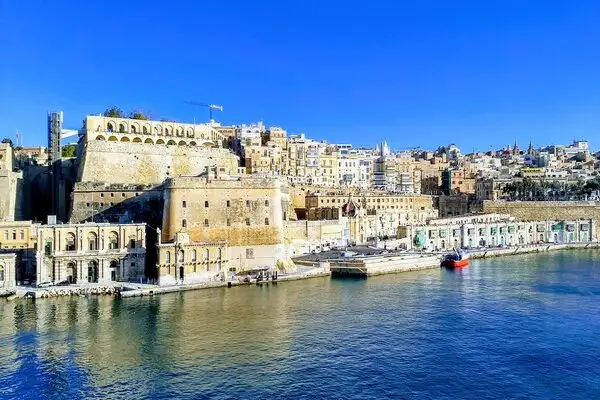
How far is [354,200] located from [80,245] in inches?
1122

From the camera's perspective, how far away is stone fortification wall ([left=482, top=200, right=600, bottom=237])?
5638 cm

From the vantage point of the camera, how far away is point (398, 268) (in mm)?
35469

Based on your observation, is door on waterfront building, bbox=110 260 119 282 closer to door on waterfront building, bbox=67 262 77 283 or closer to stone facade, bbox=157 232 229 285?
door on waterfront building, bbox=67 262 77 283

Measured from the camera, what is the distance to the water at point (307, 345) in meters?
14.9

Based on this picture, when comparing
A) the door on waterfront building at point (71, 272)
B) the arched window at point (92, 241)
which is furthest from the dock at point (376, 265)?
the door on waterfront building at point (71, 272)

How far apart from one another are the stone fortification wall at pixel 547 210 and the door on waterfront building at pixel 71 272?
142 feet

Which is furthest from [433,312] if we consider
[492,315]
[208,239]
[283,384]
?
[208,239]

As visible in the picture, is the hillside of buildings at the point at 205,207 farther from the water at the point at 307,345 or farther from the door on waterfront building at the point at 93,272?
the water at the point at 307,345

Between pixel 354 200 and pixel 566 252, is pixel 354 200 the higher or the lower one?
the higher one

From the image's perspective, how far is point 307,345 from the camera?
18.4 m

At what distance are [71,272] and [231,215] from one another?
8.60 m

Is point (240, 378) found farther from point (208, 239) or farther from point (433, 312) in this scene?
point (208, 239)

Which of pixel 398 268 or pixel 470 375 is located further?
pixel 398 268

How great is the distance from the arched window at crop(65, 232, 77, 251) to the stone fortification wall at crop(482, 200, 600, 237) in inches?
1708
